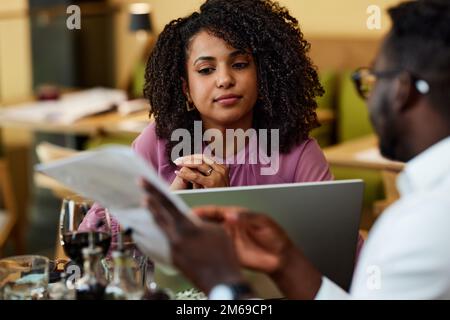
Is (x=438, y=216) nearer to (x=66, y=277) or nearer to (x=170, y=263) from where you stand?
(x=170, y=263)

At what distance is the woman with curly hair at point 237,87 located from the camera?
6.49 ft

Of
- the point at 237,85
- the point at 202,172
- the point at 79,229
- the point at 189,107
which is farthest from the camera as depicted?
the point at 189,107

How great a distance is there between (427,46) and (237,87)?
0.77 m

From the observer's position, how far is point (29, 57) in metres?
5.33

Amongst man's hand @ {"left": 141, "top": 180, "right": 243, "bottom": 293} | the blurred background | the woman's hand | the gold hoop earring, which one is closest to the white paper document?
man's hand @ {"left": 141, "top": 180, "right": 243, "bottom": 293}

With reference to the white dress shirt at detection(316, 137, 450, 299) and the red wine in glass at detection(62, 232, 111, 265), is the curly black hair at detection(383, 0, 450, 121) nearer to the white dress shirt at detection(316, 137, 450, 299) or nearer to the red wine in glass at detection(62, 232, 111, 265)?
the white dress shirt at detection(316, 137, 450, 299)

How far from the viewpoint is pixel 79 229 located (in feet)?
5.13

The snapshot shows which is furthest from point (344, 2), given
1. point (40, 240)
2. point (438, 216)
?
point (438, 216)

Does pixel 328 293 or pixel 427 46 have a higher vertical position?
pixel 427 46

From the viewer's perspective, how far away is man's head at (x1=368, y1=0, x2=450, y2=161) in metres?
1.25

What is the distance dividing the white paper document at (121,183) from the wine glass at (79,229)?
0.15 meters

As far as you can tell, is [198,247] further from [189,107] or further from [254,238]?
[189,107]

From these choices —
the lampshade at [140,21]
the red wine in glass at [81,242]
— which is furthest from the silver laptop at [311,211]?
the lampshade at [140,21]

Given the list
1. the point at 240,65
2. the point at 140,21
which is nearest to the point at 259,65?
the point at 240,65
